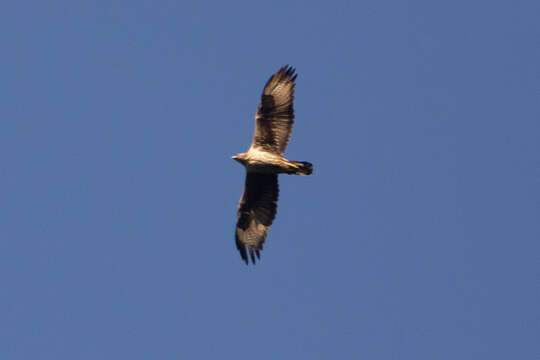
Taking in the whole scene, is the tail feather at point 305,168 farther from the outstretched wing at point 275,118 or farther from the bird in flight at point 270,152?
the outstretched wing at point 275,118

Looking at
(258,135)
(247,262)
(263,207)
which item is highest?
(258,135)

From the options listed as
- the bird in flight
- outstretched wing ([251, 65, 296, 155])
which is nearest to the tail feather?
the bird in flight

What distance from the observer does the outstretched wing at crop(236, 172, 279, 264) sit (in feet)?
81.6

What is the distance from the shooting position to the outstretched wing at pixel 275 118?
79.3ft

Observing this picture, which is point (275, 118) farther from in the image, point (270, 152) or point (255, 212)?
point (255, 212)

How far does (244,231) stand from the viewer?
25.4 meters

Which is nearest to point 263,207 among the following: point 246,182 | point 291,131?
point 246,182

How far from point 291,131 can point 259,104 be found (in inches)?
45.7

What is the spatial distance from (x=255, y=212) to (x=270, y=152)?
2040mm

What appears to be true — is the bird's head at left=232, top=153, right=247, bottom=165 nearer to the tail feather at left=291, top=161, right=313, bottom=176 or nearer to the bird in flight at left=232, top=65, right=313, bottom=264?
the bird in flight at left=232, top=65, right=313, bottom=264

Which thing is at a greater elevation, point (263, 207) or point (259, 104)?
point (259, 104)

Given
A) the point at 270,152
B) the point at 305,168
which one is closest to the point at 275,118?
the point at 270,152

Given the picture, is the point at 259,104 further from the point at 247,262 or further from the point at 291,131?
the point at 247,262

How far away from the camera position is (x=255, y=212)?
25203mm
